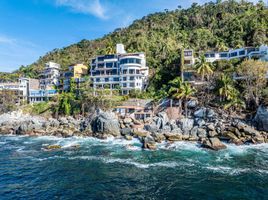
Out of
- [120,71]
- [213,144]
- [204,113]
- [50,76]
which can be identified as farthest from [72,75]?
[213,144]

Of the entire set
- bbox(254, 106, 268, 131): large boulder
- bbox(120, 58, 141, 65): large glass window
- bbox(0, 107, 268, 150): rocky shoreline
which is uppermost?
bbox(120, 58, 141, 65): large glass window

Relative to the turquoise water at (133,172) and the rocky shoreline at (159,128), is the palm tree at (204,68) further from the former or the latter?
the turquoise water at (133,172)

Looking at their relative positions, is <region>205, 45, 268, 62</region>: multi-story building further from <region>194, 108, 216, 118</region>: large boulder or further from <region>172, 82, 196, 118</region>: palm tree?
<region>194, 108, 216, 118</region>: large boulder

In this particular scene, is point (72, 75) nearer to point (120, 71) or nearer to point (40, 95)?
point (40, 95)

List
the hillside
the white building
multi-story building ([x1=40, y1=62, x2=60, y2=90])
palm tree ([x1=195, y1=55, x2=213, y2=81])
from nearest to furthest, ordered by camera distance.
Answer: palm tree ([x1=195, y1=55, x2=213, y2=81])
the hillside
the white building
multi-story building ([x1=40, y1=62, x2=60, y2=90])

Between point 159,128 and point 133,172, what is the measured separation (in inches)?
963

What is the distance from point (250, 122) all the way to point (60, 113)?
52581 mm

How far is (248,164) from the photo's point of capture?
35.0 metres

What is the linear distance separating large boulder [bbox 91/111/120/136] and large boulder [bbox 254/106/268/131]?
102 ft

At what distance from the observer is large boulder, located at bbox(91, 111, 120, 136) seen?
184 feet

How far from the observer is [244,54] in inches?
2768

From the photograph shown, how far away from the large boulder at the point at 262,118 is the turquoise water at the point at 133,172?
6.04 metres

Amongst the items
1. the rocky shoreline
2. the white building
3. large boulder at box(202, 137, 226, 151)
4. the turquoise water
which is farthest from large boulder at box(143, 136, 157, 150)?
the white building

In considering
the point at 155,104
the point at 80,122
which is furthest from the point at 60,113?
the point at 155,104
